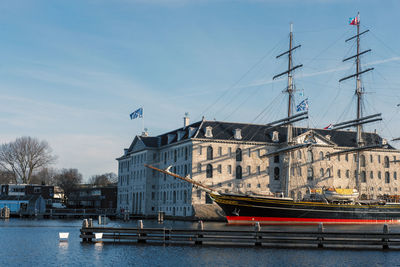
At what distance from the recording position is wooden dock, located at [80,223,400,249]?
32.1m

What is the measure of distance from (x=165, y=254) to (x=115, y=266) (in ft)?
15.9

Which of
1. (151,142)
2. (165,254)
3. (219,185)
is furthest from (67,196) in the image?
(165,254)

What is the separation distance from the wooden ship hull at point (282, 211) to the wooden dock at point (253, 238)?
3243 cm

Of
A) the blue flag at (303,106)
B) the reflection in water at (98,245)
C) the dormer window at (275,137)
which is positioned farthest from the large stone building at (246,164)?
the reflection in water at (98,245)

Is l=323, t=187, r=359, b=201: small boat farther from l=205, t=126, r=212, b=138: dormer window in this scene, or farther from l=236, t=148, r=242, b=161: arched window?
l=205, t=126, r=212, b=138: dormer window

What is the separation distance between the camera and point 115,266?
24.2 metres

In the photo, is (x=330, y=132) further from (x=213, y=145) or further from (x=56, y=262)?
(x=56, y=262)

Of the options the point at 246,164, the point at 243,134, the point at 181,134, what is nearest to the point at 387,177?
the point at 246,164

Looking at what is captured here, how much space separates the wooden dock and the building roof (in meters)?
49.8

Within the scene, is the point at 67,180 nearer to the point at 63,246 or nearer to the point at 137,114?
the point at 137,114

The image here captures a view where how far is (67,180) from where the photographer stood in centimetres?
15312

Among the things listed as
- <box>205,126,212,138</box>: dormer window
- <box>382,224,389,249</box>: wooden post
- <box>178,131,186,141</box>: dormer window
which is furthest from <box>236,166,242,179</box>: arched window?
<box>382,224,389,249</box>: wooden post

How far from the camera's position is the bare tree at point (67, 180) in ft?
486

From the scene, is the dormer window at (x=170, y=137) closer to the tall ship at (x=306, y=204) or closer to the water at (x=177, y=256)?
the tall ship at (x=306, y=204)
